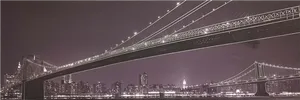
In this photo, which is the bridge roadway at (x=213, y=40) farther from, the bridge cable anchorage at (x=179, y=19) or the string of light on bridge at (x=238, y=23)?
the bridge cable anchorage at (x=179, y=19)

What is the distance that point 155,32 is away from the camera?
1185 cm

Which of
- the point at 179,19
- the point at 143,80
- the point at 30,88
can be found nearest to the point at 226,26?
the point at 179,19

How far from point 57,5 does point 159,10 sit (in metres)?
2.25

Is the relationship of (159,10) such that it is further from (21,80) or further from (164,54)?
(21,80)

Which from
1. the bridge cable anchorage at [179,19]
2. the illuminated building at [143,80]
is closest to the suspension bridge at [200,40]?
the bridge cable anchorage at [179,19]

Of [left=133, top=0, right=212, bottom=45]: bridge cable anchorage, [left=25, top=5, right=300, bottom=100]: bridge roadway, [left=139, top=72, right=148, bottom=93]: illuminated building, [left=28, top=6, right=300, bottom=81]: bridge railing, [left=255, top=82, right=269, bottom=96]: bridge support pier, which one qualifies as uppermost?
[left=133, top=0, right=212, bottom=45]: bridge cable anchorage

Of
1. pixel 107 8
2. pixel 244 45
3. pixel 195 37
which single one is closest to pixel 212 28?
pixel 195 37

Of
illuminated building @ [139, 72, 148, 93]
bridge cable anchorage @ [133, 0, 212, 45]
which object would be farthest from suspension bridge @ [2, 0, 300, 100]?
illuminated building @ [139, 72, 148, 93]

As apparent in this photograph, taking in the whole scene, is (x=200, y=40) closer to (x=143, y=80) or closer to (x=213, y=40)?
(x=213, y=40)

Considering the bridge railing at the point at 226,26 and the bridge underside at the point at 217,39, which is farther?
the bridge underside at the point at 217,39

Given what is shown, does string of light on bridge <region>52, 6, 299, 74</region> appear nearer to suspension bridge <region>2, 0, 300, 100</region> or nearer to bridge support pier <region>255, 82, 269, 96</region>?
suspension bridge <region>2, 0, 300, 100</region>

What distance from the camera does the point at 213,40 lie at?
8.93 m

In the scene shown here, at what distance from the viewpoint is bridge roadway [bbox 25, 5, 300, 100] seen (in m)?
7.26

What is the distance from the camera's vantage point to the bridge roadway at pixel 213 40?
23.8 ft
